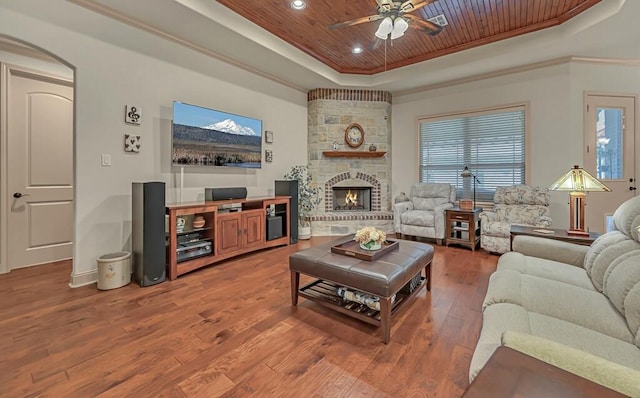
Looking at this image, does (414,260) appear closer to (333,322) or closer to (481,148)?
(333,322)

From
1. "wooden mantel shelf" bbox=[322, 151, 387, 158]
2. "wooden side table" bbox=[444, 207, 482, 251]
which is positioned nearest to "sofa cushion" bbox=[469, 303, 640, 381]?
"wooden side table" bbox=[444, 207, 482, 251]

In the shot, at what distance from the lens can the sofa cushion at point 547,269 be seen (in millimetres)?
1771

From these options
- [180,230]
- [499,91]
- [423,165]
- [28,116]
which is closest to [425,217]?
[423,165]

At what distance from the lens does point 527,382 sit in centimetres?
67

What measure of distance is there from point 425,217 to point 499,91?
246 centimetres

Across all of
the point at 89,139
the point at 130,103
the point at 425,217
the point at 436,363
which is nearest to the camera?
the point at 436,363

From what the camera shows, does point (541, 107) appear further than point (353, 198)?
No

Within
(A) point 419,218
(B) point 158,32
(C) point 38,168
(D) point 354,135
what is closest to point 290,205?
(D) point 354,135

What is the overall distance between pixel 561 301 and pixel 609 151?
4.35m

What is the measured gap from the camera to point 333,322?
2.14m

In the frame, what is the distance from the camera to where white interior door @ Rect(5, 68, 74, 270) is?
325 centimetres

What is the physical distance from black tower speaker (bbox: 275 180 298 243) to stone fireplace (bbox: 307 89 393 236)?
2.10 feet

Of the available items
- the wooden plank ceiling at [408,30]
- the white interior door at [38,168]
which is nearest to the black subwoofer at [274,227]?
the white interior door at [38,168]

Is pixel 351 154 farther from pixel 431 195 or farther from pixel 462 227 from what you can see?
pixel 462 227
